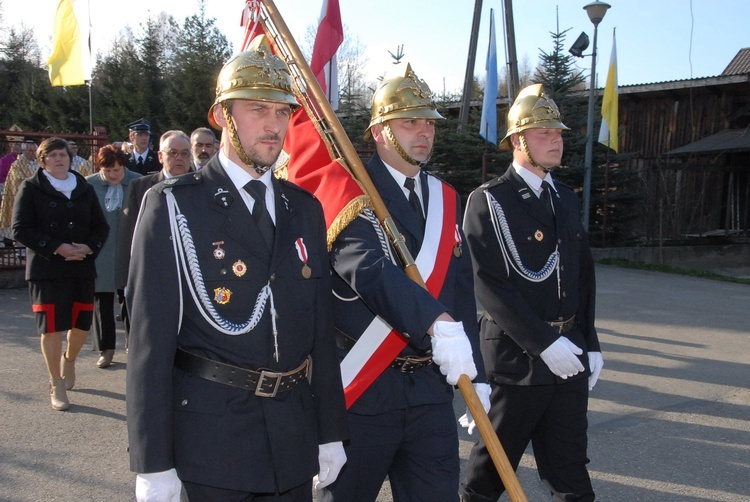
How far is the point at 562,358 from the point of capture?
11.5 ft

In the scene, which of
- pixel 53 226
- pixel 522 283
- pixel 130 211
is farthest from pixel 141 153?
pixel 522 283

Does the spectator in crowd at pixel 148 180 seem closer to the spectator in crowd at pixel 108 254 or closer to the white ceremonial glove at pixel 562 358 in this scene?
the spectator in crowd at pixel 108 254

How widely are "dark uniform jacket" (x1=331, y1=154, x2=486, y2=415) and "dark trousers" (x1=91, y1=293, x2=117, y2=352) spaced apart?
14.3 ft

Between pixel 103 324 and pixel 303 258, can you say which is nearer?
pixel 303 258

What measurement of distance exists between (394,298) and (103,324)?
15.7 feet

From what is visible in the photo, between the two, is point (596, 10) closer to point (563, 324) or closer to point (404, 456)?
point (563, 324)

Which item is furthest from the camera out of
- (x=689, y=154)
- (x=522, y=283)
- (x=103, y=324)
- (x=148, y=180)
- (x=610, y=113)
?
(x=689, y=154)

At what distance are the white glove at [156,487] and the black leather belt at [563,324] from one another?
203 centimetres

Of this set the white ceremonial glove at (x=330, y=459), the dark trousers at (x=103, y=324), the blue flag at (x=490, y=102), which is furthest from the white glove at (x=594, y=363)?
the blue flag at (x=490, y=102)

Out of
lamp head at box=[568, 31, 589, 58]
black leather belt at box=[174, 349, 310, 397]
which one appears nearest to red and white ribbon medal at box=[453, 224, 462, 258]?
black leather belt at box=[174, 349, 310, 397]

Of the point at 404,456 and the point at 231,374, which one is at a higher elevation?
the point at 231,374

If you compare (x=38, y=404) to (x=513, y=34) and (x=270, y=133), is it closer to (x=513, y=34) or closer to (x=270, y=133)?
(x=270, y=133)

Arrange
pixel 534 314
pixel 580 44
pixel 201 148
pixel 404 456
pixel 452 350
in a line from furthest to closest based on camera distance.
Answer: pixel 580 44, pixel 201 148, pixel 534 314, pixel 404 456, pixel 452 350

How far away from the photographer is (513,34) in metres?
16.4
